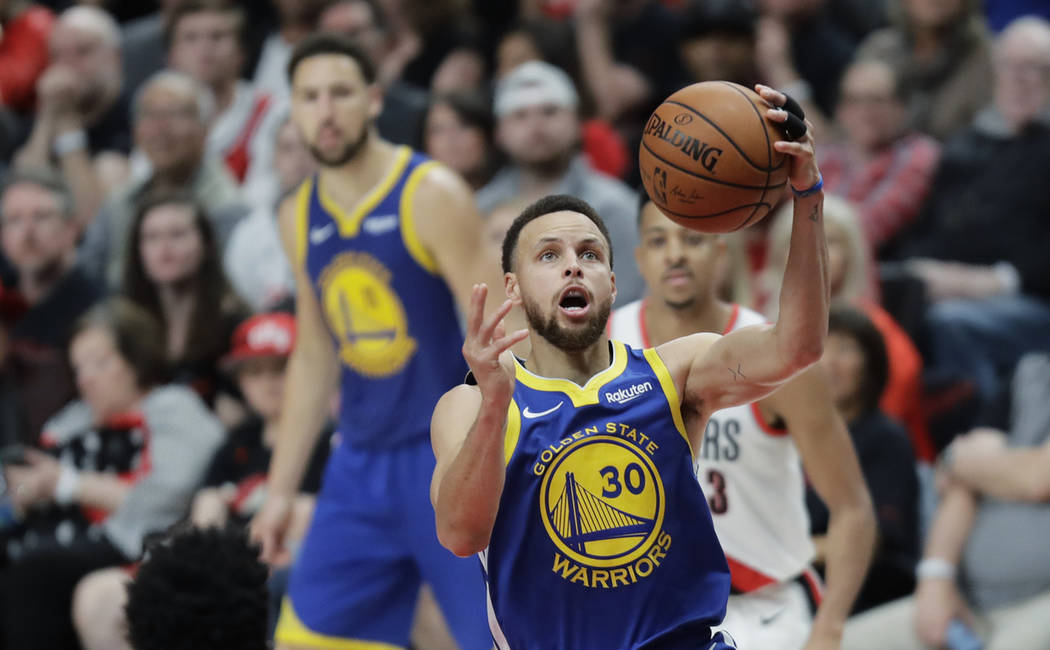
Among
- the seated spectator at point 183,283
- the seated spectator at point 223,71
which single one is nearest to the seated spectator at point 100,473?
the seated spectator at point 183,283

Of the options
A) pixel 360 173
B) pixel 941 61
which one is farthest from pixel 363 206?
pixel 941 61

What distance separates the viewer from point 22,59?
10328mm

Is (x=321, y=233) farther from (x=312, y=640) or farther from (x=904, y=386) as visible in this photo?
(x=904, y=386)

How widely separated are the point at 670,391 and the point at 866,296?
3638mm

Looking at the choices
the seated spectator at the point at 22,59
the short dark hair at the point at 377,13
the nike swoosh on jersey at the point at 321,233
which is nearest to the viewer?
the nike swoosh on jersey at the point at 321,233

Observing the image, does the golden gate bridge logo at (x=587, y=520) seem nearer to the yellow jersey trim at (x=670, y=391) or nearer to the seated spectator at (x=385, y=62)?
the yellow jersey trim at (x=670, y=391)

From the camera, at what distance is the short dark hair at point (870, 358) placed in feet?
19.9

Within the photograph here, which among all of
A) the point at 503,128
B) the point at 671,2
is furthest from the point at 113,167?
the point at 671,2

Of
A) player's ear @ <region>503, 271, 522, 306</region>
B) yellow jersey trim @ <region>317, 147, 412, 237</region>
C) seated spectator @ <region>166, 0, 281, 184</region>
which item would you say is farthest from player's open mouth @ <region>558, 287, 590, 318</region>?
seated spectator @ <region>166, 0, 281, 184</region>

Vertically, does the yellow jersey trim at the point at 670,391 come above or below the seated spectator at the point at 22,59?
below

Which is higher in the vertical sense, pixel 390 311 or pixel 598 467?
pixel 390 311

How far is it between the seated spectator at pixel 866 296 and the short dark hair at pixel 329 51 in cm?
225

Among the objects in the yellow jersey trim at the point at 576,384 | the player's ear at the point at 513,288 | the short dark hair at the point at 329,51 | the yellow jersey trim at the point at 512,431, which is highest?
the short dark hair at the point at 329,51

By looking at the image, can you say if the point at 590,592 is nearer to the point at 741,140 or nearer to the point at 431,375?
the point at 741,140
